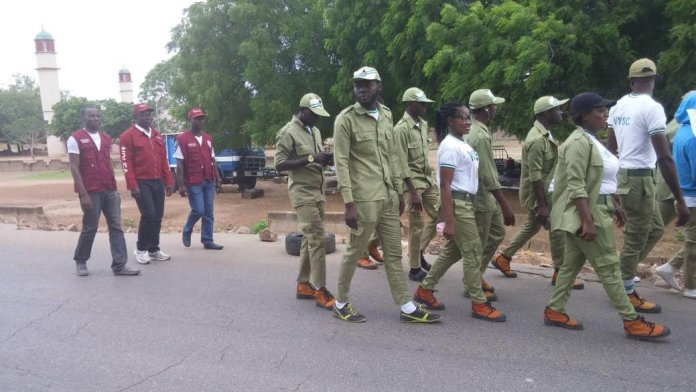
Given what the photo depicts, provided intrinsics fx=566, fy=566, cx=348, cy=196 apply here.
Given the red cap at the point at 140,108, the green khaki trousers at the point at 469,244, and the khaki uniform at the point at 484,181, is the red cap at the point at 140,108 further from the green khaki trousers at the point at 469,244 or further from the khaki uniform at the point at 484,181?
the green khaki trousers at the point at 469,244

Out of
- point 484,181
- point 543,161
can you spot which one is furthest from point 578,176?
point 543,161

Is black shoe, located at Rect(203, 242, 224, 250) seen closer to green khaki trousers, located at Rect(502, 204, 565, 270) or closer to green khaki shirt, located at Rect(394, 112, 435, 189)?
green khaki shirt, located at Rect(394, 112, 435, 189)

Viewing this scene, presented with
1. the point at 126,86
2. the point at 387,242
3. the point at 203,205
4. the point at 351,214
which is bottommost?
the point at 203,205

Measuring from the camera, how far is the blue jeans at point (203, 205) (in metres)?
7.52

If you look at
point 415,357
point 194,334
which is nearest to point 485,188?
point 415,357

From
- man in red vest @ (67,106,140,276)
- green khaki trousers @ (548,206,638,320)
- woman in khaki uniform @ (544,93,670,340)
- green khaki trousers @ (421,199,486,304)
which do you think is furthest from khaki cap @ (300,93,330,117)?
man in red vest @ (67,106,140,276)

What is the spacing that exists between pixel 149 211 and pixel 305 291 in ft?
8.60

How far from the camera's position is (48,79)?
192ft

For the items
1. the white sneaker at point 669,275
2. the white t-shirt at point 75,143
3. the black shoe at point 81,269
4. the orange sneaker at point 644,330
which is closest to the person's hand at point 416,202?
the orange sneaker at point 644,330

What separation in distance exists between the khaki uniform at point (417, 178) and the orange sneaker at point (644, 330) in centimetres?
221

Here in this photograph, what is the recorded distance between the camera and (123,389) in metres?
3.51

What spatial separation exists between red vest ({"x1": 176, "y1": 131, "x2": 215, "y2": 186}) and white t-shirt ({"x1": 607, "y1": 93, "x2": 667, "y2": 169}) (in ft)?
16.4

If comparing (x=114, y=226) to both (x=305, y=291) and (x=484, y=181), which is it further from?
(x=484, y=181)

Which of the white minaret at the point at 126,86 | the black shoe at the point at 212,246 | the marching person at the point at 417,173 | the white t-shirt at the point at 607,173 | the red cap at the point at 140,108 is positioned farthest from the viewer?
the white minaret at the point at 126,86
